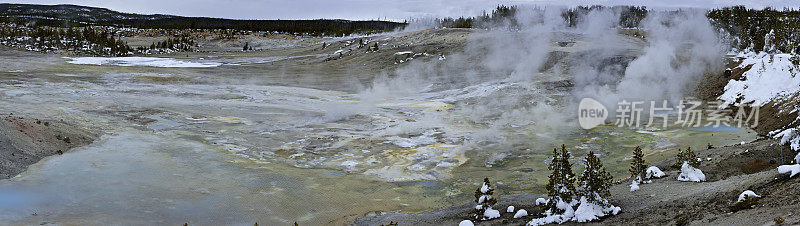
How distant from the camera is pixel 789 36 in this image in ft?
90.5

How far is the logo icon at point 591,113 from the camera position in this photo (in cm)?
1666

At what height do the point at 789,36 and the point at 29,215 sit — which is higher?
the point at 789,36

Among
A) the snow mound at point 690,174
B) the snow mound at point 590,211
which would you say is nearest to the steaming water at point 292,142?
the snow mound at point 690,174

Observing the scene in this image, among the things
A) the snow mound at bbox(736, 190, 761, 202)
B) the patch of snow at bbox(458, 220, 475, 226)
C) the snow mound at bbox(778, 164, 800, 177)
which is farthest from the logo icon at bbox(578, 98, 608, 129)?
the snow mound at bbox(736, 190, 761, 202)

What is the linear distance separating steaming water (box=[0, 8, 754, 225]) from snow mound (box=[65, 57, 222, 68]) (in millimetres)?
4578

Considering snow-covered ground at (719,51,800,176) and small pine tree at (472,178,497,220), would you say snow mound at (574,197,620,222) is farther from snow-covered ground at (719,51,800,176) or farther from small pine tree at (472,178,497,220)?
snow-covered ground at (719,51,800,176)

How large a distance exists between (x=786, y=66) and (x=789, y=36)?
11775mm

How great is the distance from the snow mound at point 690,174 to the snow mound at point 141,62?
2581 cm

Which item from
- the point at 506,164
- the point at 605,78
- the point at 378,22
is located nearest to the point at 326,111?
the point at 506,164

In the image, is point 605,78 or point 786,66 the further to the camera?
point 605,78

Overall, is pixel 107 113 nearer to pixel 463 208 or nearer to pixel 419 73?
pixel 463 208

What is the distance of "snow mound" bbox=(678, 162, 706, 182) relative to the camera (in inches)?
352

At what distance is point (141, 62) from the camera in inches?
1236

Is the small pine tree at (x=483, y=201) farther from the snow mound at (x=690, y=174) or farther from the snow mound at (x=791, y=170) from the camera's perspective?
the snow mound at (x=791, y=170)
